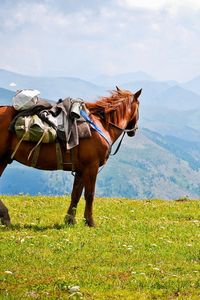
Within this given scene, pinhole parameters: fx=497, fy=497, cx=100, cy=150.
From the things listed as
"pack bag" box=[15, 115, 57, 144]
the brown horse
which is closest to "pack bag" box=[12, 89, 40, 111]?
the brown horse

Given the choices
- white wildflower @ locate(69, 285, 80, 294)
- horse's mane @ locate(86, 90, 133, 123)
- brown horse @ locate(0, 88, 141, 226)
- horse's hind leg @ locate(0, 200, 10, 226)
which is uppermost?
horse's mane @ locate(86, 90, 133, 123)

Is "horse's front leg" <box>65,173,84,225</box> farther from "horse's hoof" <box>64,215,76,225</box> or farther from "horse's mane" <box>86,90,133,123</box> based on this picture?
"horse's mane" <box>86,90,133,123</box>

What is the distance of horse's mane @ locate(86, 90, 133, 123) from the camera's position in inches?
635

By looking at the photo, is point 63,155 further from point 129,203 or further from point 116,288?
point 129,203

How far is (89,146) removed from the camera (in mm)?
15031

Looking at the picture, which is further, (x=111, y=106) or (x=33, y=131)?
(x=111, y=106)

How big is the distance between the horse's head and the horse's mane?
21 cm

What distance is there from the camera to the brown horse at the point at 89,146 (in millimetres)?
14695

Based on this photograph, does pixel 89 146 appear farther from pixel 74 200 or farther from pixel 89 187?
pixel 74 200

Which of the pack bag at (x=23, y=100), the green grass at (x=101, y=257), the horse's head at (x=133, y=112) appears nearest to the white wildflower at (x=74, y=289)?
the green grass at (x=101, y=257)

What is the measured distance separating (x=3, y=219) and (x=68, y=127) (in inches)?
133

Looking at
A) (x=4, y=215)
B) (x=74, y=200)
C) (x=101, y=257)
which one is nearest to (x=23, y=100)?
(x=4, y=215)

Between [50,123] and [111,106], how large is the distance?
2464 mm

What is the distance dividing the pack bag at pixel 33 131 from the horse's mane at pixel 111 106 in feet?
6.84
